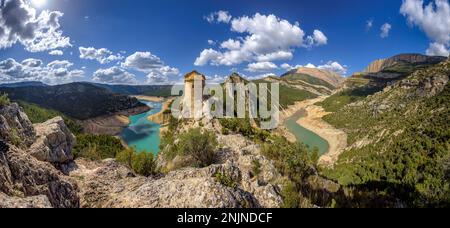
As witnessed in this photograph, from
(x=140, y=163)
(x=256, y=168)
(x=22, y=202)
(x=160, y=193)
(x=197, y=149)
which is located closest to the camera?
(x=22, y=202)

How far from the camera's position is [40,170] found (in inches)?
614

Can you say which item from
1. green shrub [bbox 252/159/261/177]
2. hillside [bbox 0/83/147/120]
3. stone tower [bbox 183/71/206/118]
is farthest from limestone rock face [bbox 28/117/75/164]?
hillside [bbox 0/83/147/120]

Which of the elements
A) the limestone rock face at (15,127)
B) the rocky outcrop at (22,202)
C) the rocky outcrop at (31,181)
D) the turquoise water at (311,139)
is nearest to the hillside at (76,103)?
the turquoise water at (311,139)

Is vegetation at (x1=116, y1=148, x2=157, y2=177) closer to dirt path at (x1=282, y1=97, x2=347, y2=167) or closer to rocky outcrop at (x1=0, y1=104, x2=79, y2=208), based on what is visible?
rocky outcrop at (x1=0, y1=104, x2=79, y2=208)

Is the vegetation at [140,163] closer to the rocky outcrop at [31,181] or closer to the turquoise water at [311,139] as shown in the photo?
the rocky outcrop at [31,181]

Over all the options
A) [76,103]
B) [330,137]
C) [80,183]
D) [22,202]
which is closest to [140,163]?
[80,183]

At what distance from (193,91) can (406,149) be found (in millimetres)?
55250

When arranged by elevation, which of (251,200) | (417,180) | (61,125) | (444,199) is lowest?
(417,180)

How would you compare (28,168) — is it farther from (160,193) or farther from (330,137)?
(330,137)

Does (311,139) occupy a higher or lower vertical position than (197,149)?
lower

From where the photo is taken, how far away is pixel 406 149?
2373 inches
